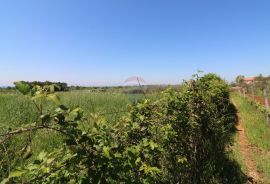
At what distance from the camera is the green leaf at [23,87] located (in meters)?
1.47

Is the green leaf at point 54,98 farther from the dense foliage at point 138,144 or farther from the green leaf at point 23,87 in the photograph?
the green leaf at point 23,87

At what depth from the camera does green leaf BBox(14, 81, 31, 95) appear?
4.83 feet

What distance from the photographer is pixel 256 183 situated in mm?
6297

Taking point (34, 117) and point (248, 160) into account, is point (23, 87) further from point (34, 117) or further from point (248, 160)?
point (34, 117)

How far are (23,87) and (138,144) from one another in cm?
174

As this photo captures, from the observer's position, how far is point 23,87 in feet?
4.92

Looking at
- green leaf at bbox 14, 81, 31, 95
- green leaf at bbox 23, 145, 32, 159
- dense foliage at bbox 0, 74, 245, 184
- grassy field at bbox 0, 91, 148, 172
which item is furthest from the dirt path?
green leaf at bbox 14, 81, 31, 95

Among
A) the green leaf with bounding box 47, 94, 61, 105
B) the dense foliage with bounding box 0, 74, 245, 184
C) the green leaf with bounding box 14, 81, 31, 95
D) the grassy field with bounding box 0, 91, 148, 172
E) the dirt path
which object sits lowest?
the dirt path


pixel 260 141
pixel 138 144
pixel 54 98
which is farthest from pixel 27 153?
pixel 260 141

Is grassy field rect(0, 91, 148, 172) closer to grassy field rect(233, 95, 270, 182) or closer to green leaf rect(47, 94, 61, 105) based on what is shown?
green leaf rect(47, 94, 61, 105)

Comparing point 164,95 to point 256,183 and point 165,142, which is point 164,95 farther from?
point 256,183

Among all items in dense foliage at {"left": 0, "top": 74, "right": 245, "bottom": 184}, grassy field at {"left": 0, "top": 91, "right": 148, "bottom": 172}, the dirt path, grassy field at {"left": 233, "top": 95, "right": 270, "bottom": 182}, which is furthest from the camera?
grassy field at {"left": 233, "top": 95, "right": 270, "bottom": 182}

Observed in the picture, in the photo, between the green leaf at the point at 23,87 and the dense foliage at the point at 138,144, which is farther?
the dense foliage at the point at 138,144

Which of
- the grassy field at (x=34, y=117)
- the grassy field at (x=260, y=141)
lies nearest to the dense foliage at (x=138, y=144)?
the grassy field at (x=34, y=117)
